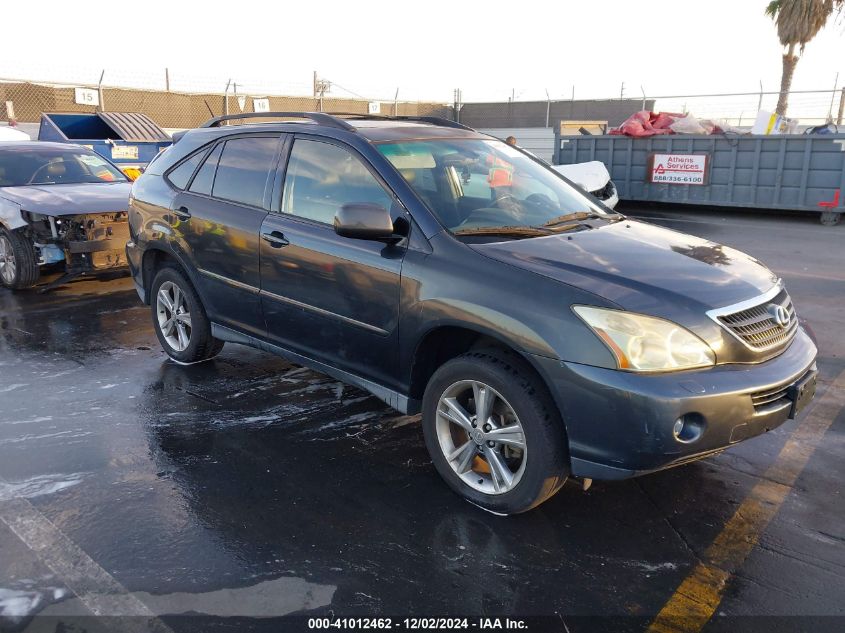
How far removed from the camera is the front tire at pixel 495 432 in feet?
10.3

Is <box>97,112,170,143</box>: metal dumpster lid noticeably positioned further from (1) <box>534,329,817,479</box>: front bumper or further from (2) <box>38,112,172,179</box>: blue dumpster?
(1) <box>534,329,817,479</box>: front bumper

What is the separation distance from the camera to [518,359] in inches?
129

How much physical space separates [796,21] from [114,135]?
19586 mm

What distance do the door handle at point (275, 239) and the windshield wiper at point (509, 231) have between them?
116 cm

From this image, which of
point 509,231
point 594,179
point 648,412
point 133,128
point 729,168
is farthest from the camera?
point 729,168

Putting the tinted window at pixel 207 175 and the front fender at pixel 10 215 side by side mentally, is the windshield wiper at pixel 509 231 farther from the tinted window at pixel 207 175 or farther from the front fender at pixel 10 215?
the front fender at pixel 10 215

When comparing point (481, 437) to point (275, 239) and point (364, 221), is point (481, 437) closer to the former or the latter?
point (364, 221)

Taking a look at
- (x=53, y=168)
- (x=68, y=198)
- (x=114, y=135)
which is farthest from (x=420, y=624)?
(x=114, y=135)

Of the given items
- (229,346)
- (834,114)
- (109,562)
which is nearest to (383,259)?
(109,562)

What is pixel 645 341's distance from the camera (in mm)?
2961

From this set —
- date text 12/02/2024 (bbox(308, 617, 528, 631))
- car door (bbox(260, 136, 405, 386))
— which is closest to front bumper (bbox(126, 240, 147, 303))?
car door (bbox(260, 136, 405, 386))

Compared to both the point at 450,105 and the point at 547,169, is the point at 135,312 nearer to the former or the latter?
the point at 547,169

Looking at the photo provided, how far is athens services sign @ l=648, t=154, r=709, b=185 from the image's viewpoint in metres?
14.7

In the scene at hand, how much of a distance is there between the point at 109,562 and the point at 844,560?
313cm
